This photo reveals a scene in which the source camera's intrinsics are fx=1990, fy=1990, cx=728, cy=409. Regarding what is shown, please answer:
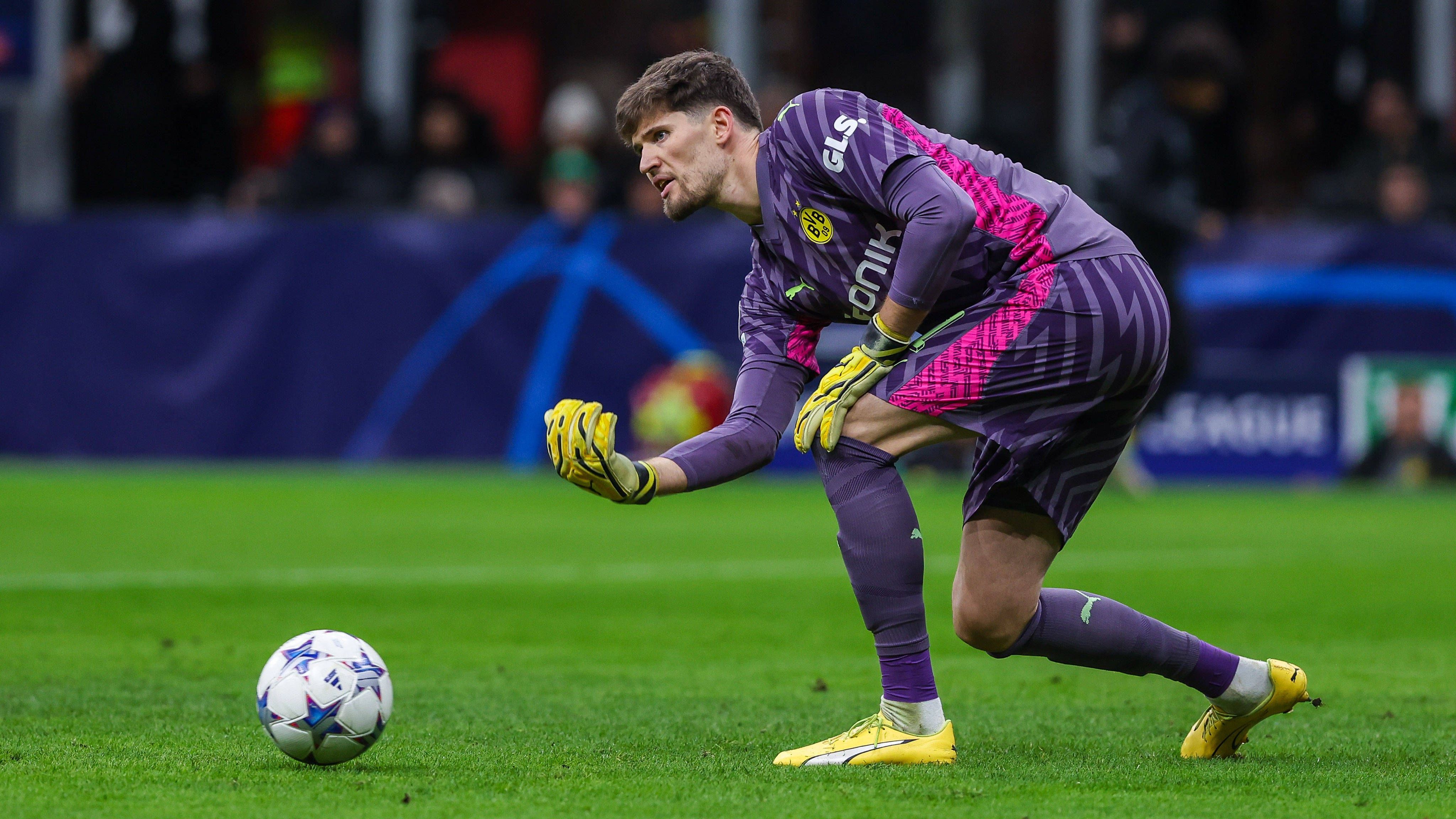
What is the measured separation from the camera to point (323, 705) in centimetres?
460

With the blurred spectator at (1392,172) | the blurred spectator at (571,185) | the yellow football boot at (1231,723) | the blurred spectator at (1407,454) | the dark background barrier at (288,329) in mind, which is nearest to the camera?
the yellow football boot at (1231,723)

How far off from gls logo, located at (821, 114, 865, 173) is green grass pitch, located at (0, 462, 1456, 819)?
1.42 m

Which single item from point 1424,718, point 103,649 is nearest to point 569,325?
point 103,649

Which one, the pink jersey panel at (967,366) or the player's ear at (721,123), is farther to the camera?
the player's ear at (721,123)

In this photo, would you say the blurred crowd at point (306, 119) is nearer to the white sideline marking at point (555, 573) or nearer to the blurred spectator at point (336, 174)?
the blurred spectator at point (336, 174)

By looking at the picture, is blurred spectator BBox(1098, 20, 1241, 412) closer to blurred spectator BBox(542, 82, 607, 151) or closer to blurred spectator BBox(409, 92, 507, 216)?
blurred spectator BBox(542, 82, 607, 151)

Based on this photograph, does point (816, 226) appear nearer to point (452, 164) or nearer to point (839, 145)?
point (839, 145)

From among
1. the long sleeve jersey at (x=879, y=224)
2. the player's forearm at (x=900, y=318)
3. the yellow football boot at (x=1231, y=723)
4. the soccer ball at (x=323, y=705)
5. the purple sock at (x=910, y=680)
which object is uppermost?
the long sleeve jersey at (x=879, y=224)

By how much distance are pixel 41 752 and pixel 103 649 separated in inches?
79.0

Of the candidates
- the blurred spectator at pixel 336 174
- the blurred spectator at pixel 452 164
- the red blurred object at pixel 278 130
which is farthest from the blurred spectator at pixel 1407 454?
the red blurred object at pixel 278 130

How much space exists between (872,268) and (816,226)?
0.56ft

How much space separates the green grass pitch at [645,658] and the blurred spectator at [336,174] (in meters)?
3.51

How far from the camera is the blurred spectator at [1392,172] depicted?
50.1ft

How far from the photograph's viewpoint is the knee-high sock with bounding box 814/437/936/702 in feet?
15.7
